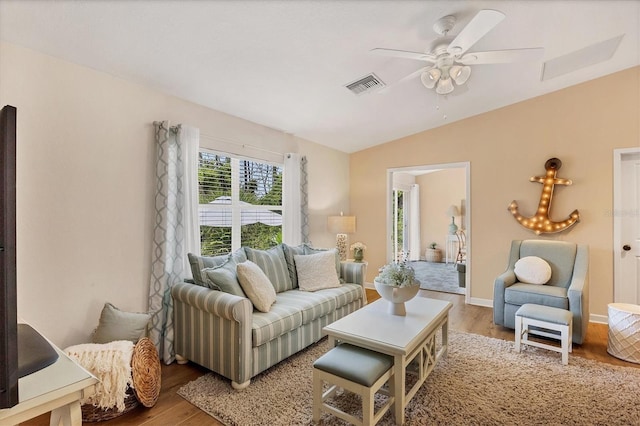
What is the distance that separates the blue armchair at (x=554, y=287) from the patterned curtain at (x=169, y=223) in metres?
3.33

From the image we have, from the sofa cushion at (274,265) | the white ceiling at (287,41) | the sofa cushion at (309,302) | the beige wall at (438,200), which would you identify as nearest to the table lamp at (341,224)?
the sofa cushion at (274,265)

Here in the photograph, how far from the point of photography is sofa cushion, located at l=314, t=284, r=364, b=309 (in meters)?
3.19

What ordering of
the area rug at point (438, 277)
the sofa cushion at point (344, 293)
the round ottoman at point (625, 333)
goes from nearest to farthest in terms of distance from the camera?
the round ottoman at point (625, 333) → the sofa cushion at point (344, 293) → the area rug at point (438, 277)

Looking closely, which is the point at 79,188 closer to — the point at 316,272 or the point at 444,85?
the point at 316,272

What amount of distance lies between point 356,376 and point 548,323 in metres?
2.02

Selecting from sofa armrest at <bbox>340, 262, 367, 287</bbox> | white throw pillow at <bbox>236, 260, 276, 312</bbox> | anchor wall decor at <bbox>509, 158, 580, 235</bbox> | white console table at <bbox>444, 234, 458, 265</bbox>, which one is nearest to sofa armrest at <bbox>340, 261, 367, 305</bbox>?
sofa armrest at <bbox>340, 262, 367, 287</bbox>

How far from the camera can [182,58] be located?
7.77ft

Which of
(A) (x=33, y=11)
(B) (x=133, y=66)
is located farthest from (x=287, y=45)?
(A) (x=33, y=11)

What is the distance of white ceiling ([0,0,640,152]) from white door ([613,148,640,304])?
1.11m

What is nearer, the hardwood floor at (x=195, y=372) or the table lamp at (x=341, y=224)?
the hardwood floor at (x=195, y=372)

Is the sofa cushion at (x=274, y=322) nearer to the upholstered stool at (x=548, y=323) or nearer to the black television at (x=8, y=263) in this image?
the black television at (x=8, y=263)

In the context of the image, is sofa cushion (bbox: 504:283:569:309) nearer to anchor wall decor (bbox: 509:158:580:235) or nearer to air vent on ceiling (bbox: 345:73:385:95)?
anchor wall decor (bbox: 509:158:580:235)

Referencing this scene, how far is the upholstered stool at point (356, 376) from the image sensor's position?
1719mm

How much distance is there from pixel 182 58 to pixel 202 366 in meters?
2.47
